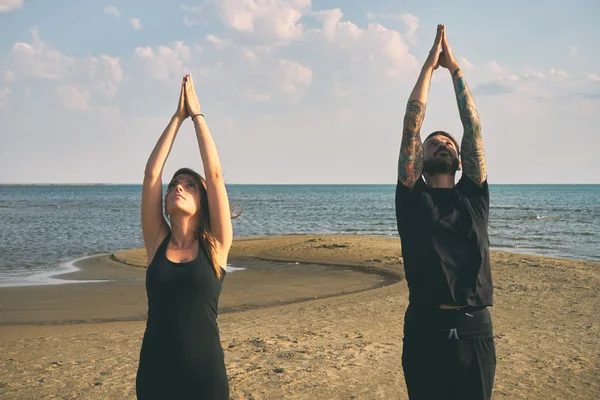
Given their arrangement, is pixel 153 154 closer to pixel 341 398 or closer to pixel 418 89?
pixel 418 89

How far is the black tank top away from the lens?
9.86 feet

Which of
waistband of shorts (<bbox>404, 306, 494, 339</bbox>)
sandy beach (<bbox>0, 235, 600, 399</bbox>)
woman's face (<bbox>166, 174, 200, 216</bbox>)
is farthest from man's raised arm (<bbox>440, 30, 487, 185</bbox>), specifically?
sandy beach (<bbox>0, 235, 600, 399</bbox>)

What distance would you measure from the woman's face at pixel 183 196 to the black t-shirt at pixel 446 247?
47.4 inches

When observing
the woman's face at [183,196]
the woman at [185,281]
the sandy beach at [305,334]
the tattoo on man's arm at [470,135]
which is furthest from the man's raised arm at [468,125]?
the sandy beach at [305,334]

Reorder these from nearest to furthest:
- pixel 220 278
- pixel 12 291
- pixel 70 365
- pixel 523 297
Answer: pixel 220 278
pixel 70 365
pixel 523 297
pixel 12 291

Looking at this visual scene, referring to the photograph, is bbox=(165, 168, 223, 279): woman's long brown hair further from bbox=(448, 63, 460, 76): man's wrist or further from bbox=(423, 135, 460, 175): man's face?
bbox=(448, 63, 460, 76): man's wrist

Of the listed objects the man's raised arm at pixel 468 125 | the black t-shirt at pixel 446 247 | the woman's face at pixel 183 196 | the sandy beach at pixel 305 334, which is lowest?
the sandy beach at pixel 305 334

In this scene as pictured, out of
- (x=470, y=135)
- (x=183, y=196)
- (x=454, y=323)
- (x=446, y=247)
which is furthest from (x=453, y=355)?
(x=183, y=196)

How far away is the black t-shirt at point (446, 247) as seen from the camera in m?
3.06

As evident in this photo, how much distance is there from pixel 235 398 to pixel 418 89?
3617 mm

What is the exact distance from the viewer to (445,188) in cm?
334

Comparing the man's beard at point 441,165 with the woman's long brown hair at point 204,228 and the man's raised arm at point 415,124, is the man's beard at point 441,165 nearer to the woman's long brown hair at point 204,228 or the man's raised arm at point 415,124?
the man's raised arm at point 415,124

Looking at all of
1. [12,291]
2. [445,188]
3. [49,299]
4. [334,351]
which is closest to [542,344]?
[334,351]

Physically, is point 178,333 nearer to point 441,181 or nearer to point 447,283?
point 447,283
